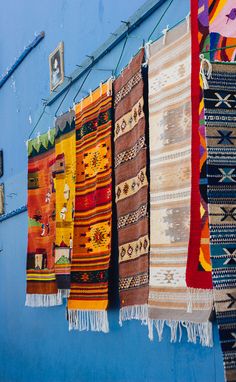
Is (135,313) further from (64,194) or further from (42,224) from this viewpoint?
(42,224)

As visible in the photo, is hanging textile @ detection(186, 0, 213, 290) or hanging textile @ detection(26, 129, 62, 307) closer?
hanging textile @ detection(186, 0, 213, 290)

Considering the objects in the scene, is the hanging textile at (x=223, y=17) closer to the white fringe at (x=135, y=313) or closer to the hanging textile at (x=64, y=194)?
the white fringe at (x=135, y=313)

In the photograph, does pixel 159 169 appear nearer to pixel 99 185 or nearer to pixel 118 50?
pixel 99 185

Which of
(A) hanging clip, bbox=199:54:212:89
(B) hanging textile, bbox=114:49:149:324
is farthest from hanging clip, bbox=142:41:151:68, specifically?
(A) hanging clip, bbox=199:54:212:89

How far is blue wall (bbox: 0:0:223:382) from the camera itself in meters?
2.91

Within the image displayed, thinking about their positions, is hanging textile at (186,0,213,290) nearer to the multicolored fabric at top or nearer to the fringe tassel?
the multicolored fabric at top

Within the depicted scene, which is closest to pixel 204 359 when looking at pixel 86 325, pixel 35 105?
pixel 86 325

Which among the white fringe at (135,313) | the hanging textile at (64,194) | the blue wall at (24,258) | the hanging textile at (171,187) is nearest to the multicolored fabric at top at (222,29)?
the hanging textile at (171,187)

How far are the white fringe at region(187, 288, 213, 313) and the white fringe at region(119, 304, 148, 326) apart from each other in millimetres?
378

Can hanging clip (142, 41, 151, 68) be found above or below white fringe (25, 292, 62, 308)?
above

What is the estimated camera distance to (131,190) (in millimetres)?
2877

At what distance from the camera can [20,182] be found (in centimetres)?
507

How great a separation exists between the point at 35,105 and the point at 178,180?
8.31ft

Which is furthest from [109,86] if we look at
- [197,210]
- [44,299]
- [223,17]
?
[44,299]
